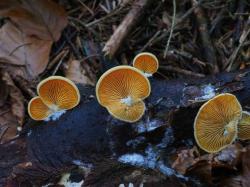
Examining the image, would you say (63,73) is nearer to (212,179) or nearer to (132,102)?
(132,102)

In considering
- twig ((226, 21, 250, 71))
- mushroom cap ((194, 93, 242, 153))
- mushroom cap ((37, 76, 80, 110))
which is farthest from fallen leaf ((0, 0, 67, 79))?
mushroom cap ((194, 93, 242, 153))

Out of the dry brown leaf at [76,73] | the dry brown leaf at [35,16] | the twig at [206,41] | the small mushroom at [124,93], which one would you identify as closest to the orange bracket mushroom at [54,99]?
the small mushroom at [124,93]

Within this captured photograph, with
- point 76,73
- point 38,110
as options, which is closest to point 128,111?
point 38,110

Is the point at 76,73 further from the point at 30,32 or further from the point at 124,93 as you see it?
the point at 124,93

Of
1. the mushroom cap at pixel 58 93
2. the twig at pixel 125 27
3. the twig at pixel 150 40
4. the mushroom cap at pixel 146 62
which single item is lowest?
the twig at pixel 150 40

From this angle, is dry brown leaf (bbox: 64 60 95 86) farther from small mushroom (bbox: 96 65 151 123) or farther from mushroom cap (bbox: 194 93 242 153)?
mushroom cap (bbox: 194 93 242 153)

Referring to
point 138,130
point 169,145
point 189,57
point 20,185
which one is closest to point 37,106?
point 20,185

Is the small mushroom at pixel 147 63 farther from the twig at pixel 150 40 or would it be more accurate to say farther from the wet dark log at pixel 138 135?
the twig at pixel 150 40
